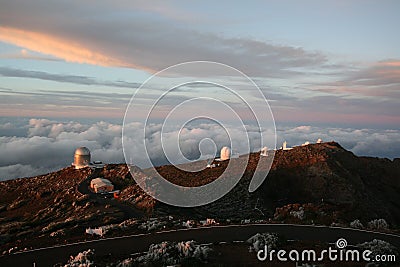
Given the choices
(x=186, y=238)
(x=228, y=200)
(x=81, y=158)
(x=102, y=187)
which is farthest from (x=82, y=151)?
(x=186, y=238)

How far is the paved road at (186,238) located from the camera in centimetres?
1941

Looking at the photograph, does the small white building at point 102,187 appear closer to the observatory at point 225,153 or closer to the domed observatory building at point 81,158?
the domed observatory building at point 81,158

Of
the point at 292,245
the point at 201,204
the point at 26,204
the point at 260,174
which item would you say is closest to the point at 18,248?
the point at 292,245

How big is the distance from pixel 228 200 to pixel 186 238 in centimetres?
2537

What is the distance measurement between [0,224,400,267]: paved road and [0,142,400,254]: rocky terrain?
232 centimetres

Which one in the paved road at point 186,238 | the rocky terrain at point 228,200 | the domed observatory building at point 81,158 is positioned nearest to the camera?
the paved road at point 186,238

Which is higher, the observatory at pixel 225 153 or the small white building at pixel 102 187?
the observatory at pixel 225 153

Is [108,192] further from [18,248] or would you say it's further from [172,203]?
[18,248]

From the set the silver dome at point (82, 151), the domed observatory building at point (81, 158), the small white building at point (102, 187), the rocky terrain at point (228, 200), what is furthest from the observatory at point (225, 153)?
the silver dome at point (82, 151)

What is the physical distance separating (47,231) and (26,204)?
24723 millimetres

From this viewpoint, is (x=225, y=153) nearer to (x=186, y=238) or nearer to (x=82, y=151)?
(x=82, y=151)

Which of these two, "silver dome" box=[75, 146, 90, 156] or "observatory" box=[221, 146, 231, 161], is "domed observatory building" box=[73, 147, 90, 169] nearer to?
"silver dome" box=[75, 146, 90, 156]

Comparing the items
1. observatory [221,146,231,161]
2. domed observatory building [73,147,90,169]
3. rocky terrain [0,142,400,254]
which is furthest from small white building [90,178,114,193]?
observatory [221,146,231,161]

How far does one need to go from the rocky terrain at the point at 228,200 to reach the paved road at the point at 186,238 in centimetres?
232
